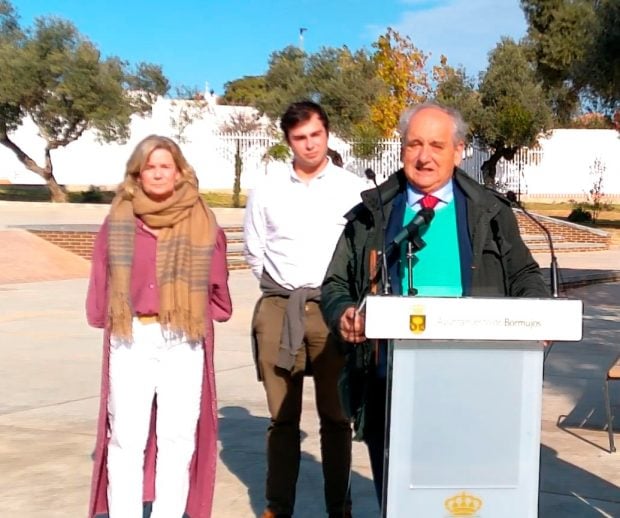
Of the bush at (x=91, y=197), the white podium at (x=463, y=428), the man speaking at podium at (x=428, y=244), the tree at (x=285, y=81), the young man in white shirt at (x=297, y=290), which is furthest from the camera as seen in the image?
the tree at (x=285, y=81)

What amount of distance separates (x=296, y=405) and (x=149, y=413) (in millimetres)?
753

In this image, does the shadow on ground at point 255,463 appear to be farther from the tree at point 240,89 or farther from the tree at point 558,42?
the tree at point 240,89

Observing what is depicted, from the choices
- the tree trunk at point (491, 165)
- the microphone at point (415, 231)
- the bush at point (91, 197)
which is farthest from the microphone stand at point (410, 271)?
the tree trunk at point (491, 165)

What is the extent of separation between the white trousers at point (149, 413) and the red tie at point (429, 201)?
1.39 metres

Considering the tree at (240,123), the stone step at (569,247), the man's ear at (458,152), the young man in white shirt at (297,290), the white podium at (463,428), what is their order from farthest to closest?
the tree at (240,123) → the stone step at (569,247) → the young man in white shirt at (297,290) → the man's ear at (458,152) → the white podium at (463,428)

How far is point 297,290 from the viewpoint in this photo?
4746 mm

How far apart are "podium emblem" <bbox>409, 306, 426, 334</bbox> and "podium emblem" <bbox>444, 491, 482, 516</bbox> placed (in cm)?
48

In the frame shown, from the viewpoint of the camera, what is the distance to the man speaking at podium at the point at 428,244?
132 inches

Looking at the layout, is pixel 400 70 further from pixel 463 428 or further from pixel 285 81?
pixel 463 428

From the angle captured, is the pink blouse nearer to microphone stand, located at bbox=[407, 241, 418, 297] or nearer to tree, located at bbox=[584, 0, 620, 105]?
microphone stand, located at bbox=[407, 241, 418, 297]

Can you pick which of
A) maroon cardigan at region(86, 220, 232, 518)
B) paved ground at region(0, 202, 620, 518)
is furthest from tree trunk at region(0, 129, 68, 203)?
maroon cardigan at region(86, 220, 232, 518)

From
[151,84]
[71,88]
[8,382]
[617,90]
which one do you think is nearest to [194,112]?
[151,84]

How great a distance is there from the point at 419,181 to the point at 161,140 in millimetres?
1380

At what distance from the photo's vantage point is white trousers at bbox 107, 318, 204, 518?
4348 mm
